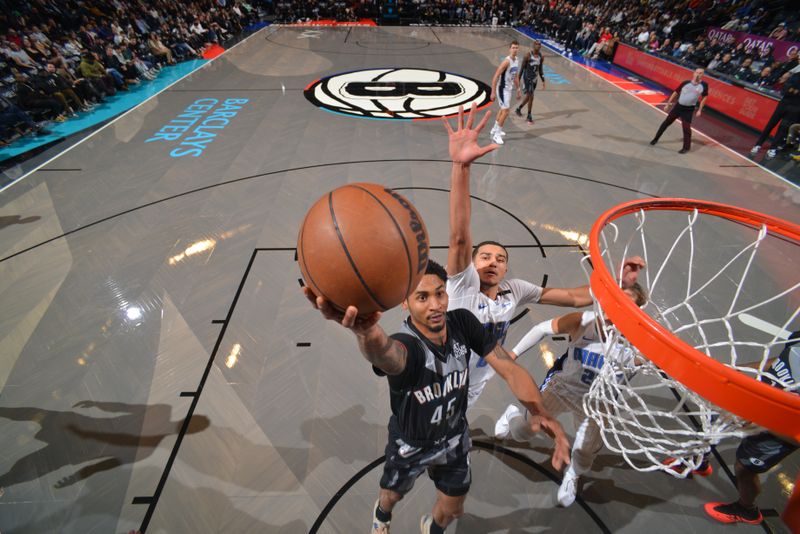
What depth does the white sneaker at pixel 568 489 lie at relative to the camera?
2658mm

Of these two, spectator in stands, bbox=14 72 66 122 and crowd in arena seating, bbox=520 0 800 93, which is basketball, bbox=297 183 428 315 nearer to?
spectator in stands, bbox=14 72 66 122

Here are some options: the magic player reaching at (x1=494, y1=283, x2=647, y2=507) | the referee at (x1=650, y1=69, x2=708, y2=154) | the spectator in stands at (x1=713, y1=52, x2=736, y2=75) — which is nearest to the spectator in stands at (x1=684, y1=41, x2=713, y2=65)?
the spectator in stands at (x1=713, y1=52, x2=736, y2=75)

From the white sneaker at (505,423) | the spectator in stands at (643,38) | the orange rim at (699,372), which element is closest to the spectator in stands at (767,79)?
the spectator in stands at (643,38)

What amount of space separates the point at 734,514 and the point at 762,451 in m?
0.59

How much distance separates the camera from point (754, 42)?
12352 mm

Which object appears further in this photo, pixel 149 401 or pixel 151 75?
pixel 151 75

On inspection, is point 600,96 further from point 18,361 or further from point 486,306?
point 18,361

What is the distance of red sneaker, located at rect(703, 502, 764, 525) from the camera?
8.58 feet

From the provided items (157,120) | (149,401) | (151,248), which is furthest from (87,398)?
(157,120)

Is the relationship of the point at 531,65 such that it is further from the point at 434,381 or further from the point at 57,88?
the point at 57,88

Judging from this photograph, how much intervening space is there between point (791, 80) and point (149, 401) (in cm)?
1101

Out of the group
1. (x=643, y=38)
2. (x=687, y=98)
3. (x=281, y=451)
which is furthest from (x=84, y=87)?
(x=643, y=38)

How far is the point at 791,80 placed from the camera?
24.5 ft

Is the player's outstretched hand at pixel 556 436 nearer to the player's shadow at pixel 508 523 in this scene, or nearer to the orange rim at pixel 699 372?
the orange rim at pixel 699 372
